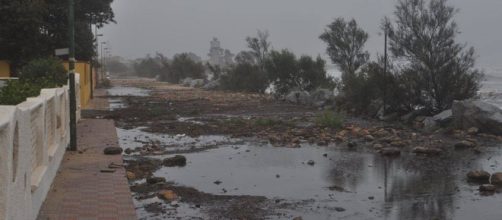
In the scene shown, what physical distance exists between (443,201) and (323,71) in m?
33.5

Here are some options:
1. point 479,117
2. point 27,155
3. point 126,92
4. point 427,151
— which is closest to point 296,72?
point 126,92

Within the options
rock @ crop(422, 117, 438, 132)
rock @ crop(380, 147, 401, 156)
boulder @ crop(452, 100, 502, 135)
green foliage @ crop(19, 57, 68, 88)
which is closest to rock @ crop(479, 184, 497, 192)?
rock @ crop(380, 147, 401, 156)

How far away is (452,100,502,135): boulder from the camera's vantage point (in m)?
18.6

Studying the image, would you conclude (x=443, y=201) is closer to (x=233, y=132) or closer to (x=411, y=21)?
(x=233, y=132)

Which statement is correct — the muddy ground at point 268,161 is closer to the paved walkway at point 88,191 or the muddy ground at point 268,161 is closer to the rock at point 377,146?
the rock at point 377,146

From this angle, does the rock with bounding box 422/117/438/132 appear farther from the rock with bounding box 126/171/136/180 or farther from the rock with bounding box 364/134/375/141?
the rock with bounding box 126/171/136/180

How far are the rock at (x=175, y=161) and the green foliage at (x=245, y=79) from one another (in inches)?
1396

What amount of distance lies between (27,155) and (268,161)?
22.8ft

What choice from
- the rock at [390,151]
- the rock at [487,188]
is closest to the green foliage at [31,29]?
the rock at [390,151]

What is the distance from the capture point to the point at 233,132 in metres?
19.2

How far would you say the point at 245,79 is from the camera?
51.8 metres

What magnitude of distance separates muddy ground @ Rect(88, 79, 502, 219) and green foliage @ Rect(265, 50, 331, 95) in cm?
1766

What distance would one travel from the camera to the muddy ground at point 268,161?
354 inches

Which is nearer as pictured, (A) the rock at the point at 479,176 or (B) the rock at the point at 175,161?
(A) the rock at the point at 479,176
